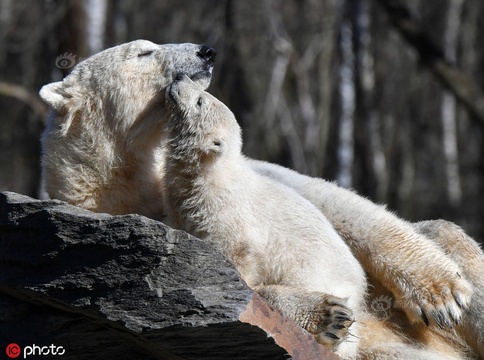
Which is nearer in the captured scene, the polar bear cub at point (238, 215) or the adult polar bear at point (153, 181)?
the polar bear cub at point (238, 215)

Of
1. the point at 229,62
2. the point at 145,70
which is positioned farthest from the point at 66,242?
the point at 229,62

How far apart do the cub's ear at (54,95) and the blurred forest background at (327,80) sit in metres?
5.08

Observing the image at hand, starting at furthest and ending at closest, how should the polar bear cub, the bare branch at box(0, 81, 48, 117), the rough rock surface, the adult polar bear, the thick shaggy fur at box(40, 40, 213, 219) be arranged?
the bare branch at box(0, 81, 48, 117), the thick shaggy fur at box(40, 40, 213, 219), the adult polar bear, the polar bear cub, the rough rock surface

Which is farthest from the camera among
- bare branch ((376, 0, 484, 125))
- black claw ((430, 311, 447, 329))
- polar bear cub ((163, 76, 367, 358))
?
bare branch ((376, 0, 484, 125))

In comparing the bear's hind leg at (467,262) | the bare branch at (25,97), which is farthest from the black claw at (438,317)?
the bare branch at (25,97)

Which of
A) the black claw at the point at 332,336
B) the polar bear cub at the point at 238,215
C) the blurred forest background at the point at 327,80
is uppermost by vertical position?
the polar bear cub at the point at 238,215

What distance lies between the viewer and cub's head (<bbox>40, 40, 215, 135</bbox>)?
4500 millimetres

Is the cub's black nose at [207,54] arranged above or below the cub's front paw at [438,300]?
above

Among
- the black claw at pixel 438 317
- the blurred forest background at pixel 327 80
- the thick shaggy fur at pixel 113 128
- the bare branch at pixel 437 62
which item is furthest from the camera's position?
the blurred forest background at pixel 327 80

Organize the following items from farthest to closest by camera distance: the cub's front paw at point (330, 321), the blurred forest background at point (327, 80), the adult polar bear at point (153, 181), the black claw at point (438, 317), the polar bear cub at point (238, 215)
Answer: the blurred forest background at point (327, 80)
the adult polar bear at point (153, 181)
the black claw at point (438, 317)
the polar bear cub at point (238, 215)
the cub's front paw at point (330, 321)

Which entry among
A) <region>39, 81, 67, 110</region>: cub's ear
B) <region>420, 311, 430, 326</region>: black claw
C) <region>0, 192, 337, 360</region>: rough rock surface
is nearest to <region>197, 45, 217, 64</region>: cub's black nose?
<region>39, 81, 67, 110</region>: cub's ear

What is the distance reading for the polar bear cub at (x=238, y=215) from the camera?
3834 mm

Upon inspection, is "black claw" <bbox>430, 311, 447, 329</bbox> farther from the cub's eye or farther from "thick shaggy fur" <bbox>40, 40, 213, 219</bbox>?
the cub's eye

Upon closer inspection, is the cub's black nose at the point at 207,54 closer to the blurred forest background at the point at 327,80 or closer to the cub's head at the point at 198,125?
the cub's head at the point at 198,125
